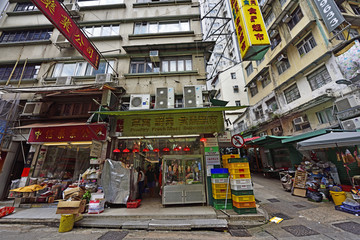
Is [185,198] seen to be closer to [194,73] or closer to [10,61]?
[194,73]

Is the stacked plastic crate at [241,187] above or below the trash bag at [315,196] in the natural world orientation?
above

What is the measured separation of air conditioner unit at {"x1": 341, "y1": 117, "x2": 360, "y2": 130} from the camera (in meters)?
8.77

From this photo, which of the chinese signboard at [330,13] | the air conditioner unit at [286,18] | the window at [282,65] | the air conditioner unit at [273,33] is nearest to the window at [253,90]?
the window at [282,65]

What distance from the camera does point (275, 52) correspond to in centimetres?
1655

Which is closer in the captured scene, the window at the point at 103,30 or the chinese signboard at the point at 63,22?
the chinese signboard at the point at 63,22

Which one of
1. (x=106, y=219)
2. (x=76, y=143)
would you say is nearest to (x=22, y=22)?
(x=76, y=143)

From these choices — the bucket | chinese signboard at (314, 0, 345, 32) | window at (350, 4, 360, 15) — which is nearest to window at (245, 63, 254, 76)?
window at (350, 4, 360, 15)

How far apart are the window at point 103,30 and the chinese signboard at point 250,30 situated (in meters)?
9.33

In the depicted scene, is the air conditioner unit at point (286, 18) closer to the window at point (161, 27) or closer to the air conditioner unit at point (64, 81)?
the window at point (161, 27)

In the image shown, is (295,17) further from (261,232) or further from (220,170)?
(261,232)

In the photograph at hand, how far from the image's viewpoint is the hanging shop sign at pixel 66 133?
328 inches

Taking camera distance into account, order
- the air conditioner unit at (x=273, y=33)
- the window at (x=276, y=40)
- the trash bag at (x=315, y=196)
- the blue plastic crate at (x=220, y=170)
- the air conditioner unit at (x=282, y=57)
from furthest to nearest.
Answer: the window at (x=276, y=40), the air conditioner unit at (x=273, y=33), the air conditioner unit at (x=282, y=57), the trash bag at (x=315, y=196), the blue plastic crate at (x=220, y=170)

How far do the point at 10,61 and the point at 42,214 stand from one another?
38.7 ft

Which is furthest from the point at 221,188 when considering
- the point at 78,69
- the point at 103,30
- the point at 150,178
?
the point at 103,30
